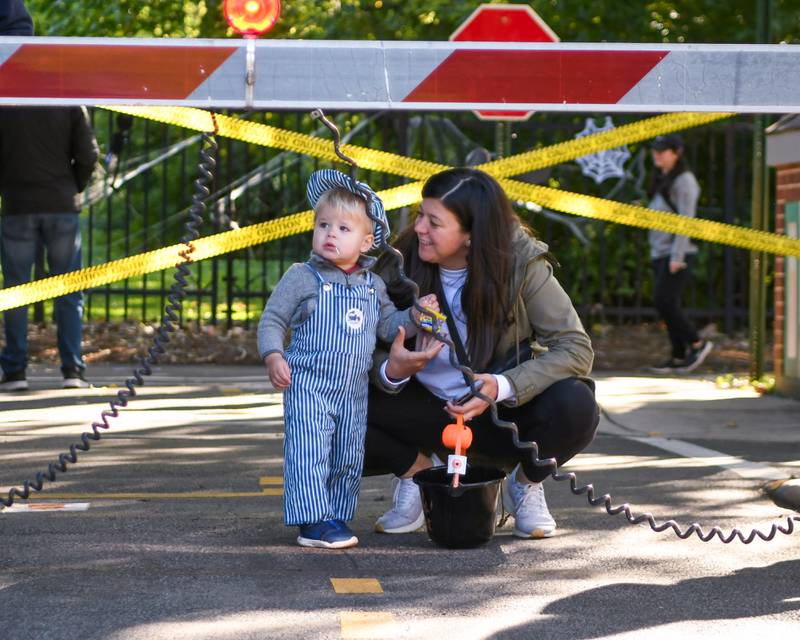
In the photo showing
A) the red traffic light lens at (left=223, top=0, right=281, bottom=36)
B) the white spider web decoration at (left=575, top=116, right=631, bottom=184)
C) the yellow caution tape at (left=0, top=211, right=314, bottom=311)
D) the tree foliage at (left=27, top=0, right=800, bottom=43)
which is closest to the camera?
the red traffic light lens at (left=223, top=0, right=281, bottom=36)

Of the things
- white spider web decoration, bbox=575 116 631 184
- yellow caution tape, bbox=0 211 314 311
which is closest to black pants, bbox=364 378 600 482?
yellow caution tape, bbox=0 211 314 311

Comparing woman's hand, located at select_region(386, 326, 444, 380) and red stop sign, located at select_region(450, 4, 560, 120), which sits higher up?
red stop sign, located at select_region(450, 4, 560, 120)

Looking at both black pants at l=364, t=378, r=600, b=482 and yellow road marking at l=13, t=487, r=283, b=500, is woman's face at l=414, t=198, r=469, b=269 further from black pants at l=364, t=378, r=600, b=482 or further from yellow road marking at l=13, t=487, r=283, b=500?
yellow road marking at l=13, t=487, r=283, b=500

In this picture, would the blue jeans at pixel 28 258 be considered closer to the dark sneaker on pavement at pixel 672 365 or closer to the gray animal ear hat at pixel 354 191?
the dark sneaker on pavement at pixel 672 365

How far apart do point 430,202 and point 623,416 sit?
3653 millimetres

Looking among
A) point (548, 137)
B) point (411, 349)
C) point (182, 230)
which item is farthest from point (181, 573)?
point (182, 230)

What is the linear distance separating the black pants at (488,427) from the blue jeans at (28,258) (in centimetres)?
426

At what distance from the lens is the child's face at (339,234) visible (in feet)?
15.4

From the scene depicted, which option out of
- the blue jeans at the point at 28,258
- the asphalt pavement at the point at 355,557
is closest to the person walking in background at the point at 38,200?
the blue jeans at the point at 28,258

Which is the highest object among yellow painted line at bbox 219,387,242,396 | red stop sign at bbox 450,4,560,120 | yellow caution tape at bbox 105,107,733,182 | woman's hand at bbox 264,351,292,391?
red stop sign at bbox 450,4,560,120

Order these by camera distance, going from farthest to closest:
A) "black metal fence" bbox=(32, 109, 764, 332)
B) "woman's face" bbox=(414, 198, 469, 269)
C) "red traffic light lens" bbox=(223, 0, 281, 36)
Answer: "black metal fence" bbox=(32, 109, 764, 332)
"woman's face" bbox=(414, 198, 469, 269)
"red traffic light lens" bbox=(223, 0, 281, 36)

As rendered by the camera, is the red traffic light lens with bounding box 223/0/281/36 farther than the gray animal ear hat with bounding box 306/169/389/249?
No

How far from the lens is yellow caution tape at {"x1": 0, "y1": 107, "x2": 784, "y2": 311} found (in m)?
6.02

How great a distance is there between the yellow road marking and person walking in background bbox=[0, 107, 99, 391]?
10.7 feet
